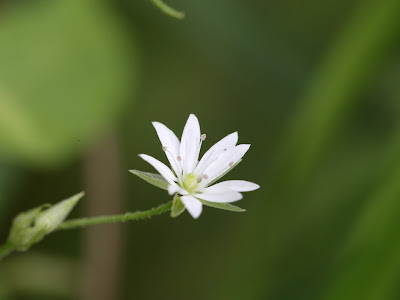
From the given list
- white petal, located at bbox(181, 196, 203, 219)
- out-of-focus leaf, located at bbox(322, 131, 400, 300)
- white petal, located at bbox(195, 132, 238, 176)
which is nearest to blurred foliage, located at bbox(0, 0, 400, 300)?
out-of-focus leaf, located at bbox(322, 131, 400, 300)

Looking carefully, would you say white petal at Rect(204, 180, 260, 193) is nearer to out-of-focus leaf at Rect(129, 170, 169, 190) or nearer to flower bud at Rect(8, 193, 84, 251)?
out-of-focus leaf at Rect(129, 170, 169, 190)

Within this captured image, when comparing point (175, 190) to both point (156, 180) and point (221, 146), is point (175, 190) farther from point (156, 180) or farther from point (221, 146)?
point (221, 146)

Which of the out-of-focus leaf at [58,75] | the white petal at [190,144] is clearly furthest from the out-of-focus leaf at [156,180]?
the out-of-focus leaf at [58,75]

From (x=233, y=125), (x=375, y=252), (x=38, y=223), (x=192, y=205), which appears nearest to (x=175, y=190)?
(x=192, y=205)

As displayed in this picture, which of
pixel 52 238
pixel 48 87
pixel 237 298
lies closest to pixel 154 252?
pixel 52 238

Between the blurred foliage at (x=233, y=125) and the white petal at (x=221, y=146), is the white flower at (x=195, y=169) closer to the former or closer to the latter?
the white petal at (x=221, y=146)
